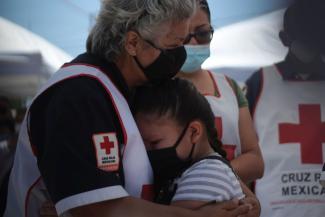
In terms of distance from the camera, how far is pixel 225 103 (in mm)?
2086

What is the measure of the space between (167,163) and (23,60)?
1.67 metres

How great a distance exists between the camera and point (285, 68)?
2.95 m

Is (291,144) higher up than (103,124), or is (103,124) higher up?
(103,124)

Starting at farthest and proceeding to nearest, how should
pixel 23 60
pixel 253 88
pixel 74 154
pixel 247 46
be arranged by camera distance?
pixel 247 46 → pixel 253 88 → pixel 23 60 → pixel 74 154

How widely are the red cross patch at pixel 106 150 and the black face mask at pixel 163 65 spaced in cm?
24

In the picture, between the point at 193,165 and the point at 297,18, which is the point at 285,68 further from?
the point at 193,165

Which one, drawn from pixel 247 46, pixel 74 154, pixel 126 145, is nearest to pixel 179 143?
pixel 126 145

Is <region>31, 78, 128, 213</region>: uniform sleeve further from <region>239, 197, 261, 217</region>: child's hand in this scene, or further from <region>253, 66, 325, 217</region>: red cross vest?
<region>253, 66, 325, 217</region>: red cross vest

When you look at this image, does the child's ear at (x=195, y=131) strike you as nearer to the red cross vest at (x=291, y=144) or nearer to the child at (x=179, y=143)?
the child at (x=179, y=143)

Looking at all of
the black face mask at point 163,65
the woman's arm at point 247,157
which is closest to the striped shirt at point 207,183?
the black face mask at point 163,65

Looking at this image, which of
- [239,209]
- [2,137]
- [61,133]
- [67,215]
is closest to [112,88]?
[61,133]

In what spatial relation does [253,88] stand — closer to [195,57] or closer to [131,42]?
[195,57]

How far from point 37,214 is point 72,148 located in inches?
16.2

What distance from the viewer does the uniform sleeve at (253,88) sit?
293cm
